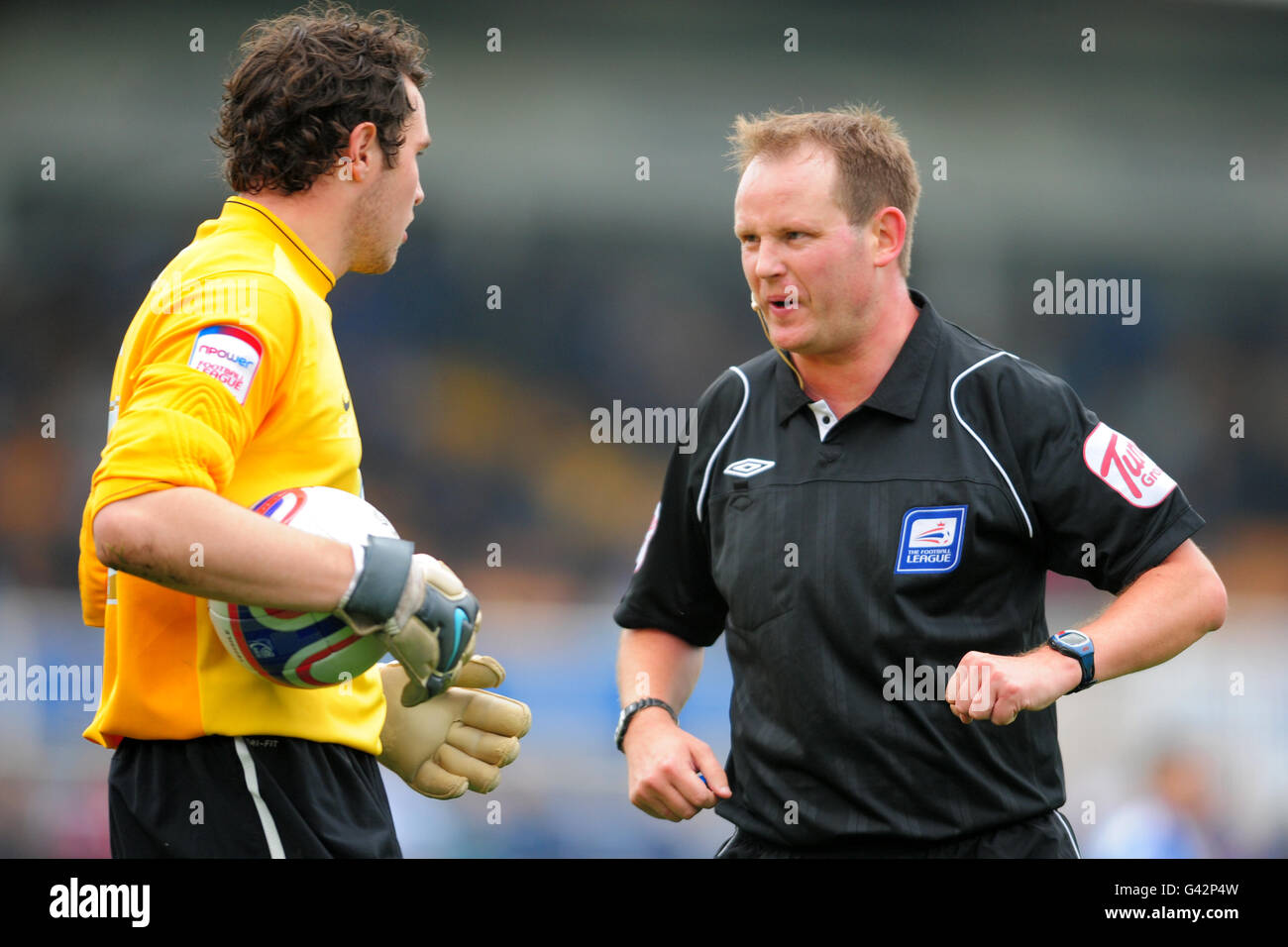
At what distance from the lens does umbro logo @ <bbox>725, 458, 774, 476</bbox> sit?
320cm

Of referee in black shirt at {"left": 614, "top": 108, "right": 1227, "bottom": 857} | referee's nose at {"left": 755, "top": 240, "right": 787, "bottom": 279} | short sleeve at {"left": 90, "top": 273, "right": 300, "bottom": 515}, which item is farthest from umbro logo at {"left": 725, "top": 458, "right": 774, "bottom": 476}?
short sleeve at {"left": 90, "top": 273, "right": 300, "bottom": 515}

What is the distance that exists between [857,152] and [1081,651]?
1249 mm

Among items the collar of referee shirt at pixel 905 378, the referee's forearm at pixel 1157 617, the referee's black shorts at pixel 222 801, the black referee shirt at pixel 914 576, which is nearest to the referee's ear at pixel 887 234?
the collar of referee shirt at pixel 905 378

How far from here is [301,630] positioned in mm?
2541

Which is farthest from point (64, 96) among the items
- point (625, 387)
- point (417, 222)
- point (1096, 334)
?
point (1096, 334)

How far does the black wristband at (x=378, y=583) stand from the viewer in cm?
241

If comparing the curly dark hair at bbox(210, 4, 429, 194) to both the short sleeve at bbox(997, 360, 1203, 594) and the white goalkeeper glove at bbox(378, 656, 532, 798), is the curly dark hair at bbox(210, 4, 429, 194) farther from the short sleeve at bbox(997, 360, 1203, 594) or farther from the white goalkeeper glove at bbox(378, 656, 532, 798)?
the short sleeve at bbox(997, 360, 1203, 594)

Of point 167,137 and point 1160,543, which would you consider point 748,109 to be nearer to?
point 167,137

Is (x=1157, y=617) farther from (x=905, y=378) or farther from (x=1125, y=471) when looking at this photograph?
(x=905, y=378)

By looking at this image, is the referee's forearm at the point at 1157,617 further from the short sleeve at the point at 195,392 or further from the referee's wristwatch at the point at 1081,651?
the short sleeve at the point at 195,392

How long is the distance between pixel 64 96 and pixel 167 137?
2.20ft

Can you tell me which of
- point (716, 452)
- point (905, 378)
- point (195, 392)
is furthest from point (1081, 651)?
point (195, 392)

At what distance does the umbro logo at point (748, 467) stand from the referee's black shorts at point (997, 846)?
0.84 m

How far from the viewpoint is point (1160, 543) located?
293 centimetres
